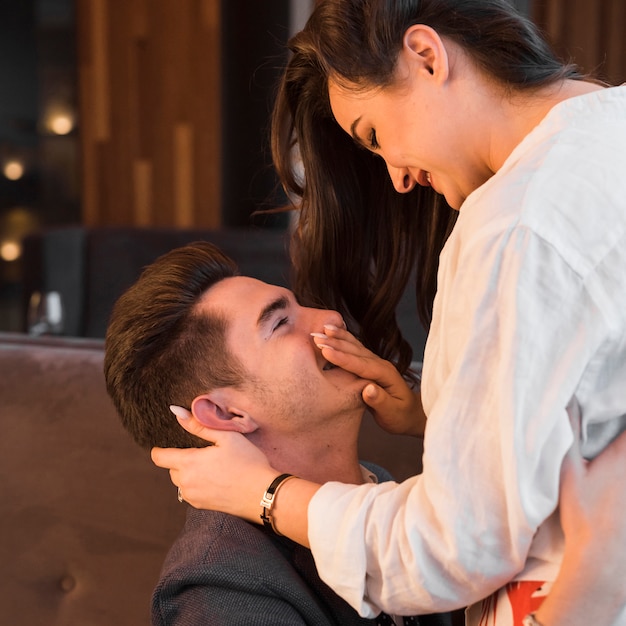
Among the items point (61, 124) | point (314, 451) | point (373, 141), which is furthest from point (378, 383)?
point (61, 124)

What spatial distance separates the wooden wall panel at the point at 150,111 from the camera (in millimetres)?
4828

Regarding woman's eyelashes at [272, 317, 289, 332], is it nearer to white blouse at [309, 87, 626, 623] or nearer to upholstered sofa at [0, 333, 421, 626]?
upholstered sofa at [0, 333, 421, 626]

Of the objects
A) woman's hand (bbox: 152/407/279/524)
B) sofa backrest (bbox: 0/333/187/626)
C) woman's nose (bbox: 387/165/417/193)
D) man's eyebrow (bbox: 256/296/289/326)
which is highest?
woman's nose (bbox: 387/165/417/193)

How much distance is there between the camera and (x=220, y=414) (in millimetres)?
1308

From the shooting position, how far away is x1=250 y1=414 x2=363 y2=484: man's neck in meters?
1.33

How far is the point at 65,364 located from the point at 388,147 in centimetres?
84

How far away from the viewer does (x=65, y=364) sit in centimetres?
168

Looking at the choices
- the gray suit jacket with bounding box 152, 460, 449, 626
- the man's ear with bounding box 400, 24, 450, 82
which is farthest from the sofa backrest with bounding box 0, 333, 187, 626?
the man's ear with bounding box 400, 24, 450, 82

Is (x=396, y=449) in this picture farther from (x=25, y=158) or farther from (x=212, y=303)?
(x=25, y=158)

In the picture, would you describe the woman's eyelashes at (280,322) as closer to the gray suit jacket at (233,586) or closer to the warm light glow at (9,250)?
the gray suit jacket at (233,586)

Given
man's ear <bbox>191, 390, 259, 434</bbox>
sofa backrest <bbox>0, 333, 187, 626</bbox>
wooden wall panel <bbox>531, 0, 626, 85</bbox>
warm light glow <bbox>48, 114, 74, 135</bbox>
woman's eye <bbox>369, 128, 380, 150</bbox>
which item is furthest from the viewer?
warm light glow <bbox>48, 114, 74, 135</bbox>

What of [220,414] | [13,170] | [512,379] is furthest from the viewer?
[13,170]

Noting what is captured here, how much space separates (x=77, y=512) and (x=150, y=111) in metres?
3.83

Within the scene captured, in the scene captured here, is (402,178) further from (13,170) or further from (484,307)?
(13,170)
